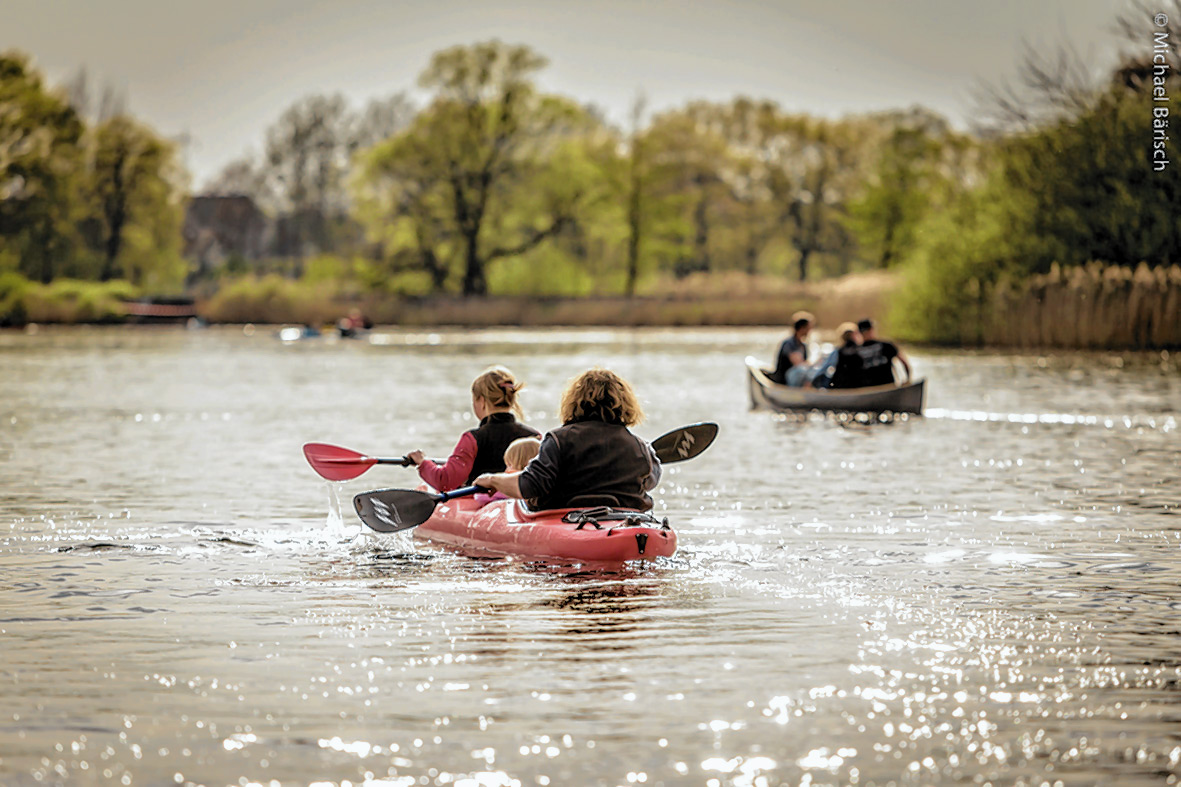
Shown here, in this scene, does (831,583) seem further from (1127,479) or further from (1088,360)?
(1088,360)

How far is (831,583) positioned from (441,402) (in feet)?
51.4

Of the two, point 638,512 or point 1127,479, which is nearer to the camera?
point 638,512

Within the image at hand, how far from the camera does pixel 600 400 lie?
8945mm

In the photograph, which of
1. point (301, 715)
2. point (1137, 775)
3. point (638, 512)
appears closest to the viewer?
point (1137, 775)

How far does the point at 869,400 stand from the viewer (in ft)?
72.6

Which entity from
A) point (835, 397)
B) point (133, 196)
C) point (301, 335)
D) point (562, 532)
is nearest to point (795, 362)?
point (835, 397)

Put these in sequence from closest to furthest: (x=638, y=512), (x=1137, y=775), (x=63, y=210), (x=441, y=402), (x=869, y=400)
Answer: (x=1137, y=775)
(x=638, y=512)
(x=869, y=400)
(x=441, y=402)
(x=63, y=210)

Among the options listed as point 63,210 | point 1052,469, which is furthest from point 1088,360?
point 63,210

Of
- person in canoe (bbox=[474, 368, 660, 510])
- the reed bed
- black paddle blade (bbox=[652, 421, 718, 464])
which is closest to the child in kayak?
person in canoe (bbox=[474, 368, 660, 510])

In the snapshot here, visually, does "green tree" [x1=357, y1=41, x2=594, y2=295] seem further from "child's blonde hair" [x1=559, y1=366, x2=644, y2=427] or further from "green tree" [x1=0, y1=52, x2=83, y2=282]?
"child's blonde hair" [x1=559, y1=366, x2=644, y2=427]

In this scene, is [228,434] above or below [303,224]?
below

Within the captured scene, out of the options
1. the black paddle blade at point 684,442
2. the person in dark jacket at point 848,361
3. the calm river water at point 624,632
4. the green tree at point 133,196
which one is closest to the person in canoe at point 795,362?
the person in dark jacket at point 848,361

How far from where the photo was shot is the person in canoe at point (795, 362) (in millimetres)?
22422

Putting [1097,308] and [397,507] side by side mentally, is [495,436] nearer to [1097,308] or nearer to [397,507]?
[397,507]
